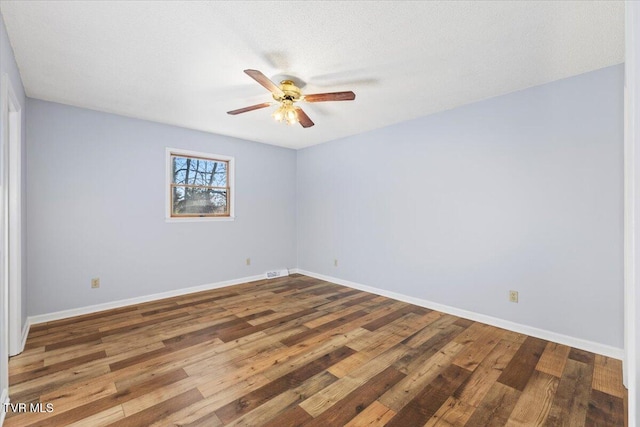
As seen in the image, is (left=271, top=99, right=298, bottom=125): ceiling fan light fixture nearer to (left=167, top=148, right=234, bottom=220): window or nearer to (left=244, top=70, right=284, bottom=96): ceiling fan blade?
(left=244, top=70, right=284, bottom=96): ceiling fan blade

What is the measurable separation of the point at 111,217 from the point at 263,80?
9.07ft

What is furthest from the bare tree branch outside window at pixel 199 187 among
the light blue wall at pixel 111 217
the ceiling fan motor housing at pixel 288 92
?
the ceiling fan motor housing at pixel 288 92

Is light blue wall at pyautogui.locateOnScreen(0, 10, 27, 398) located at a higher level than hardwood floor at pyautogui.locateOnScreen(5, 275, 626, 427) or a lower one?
higher

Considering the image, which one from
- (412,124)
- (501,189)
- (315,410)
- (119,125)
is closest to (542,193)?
(501,189)

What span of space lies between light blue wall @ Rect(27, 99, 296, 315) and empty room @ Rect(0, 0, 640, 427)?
0.08 feet

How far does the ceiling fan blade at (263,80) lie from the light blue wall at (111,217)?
2.36m

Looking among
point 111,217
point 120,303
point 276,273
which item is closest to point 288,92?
point 111,217

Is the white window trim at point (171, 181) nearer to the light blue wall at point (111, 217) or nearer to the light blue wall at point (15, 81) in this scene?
the light blue wall at point (111, 217)

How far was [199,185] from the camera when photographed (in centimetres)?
443

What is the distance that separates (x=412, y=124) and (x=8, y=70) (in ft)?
12.7

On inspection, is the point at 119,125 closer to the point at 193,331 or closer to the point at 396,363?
the point at 193,331

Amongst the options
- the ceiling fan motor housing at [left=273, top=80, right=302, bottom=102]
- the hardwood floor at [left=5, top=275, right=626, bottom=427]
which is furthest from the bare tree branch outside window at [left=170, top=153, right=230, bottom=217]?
the ceiling fan motor housing at [left=273, top=80, right=302, bottom=102]

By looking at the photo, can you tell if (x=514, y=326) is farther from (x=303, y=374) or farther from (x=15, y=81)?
(x=15, y=81)

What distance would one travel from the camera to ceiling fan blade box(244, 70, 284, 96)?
82.0 inches
